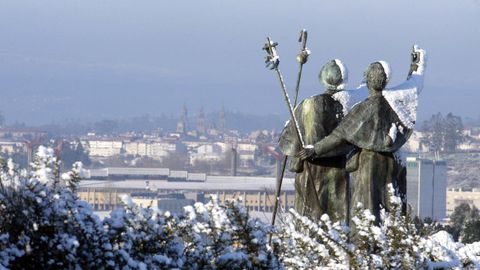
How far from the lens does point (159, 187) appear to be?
135875 millimetres

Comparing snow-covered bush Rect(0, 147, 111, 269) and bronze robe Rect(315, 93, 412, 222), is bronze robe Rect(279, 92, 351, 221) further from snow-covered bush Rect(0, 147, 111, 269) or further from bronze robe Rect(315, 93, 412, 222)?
snow-covered bush Rect(0, 147, 111, 269)

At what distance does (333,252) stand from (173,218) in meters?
1.28

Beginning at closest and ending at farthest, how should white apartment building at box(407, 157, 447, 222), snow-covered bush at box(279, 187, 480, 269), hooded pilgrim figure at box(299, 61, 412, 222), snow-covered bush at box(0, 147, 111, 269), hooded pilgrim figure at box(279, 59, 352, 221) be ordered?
snow-covered bush at box(0, 147, 111, 269), snow-covered bush at box(279, 187, 480, 269), hooded pilgrim figure at box(299, 61, 412, 222), hooded pilgrim figure at box(279, 59, 352, 221), white apartment building at box(407, 157, 447, 222)

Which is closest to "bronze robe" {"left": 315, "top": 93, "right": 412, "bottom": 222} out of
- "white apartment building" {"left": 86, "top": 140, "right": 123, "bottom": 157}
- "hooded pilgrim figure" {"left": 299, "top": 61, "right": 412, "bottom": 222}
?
"hooded pilgrim figure" {"left": 299, "top": 61, "right": 412, "bottom": 222}

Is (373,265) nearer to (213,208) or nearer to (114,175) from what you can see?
(213,208)

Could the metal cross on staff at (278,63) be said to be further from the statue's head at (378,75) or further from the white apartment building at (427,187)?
the white apartment building at (427,187)

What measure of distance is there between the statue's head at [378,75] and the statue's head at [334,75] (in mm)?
238

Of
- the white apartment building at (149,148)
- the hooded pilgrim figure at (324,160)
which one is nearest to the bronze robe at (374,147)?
the hooded pilgrim figure at (324,160)

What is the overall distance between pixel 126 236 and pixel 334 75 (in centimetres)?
416

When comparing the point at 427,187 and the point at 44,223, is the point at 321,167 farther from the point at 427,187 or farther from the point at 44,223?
the point at 427,187

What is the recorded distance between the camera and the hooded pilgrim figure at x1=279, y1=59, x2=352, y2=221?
11.1 m

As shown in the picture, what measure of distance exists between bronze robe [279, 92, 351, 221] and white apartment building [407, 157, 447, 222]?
346ft

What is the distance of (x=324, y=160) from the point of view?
11.2m

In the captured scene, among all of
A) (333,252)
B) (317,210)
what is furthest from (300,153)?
(333,252)
